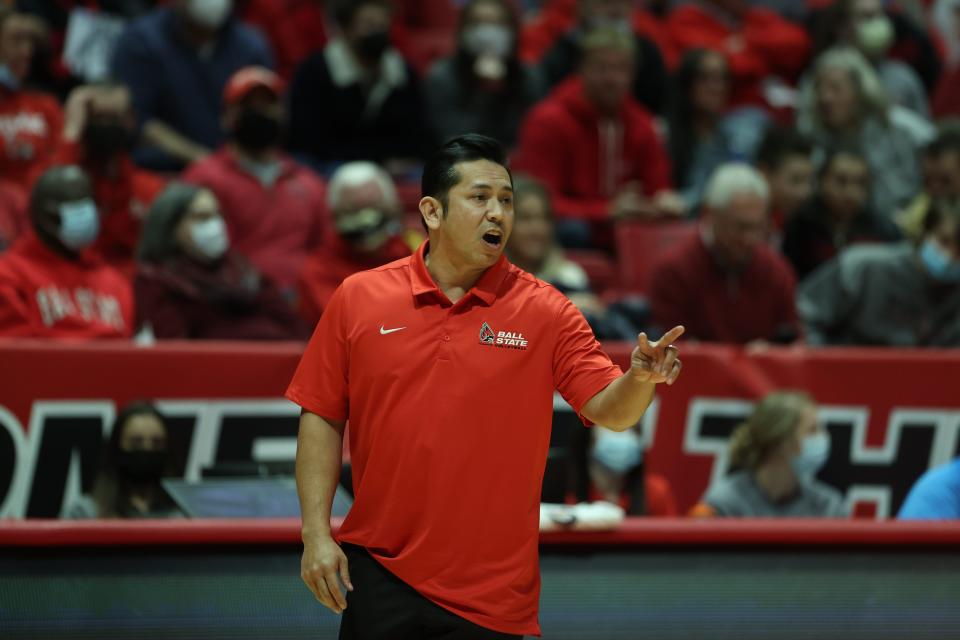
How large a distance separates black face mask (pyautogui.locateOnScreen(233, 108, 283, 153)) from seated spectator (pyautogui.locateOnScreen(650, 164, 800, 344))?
7.01 ft

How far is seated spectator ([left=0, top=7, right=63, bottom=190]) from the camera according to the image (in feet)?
24.9

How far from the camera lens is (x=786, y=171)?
8.26 metres

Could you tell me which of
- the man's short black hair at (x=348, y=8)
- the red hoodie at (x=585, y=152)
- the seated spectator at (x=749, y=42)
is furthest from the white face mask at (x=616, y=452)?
the seated spectator at (x=749, y=42)

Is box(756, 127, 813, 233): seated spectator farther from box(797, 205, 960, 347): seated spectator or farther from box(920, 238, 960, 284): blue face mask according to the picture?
box(920, 238, 960, 284): blue face mask

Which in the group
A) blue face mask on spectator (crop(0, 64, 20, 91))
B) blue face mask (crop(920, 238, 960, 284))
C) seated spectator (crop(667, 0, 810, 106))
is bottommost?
blue face mask (crop(920, 238, 960, 284))

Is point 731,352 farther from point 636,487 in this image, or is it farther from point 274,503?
point 274,503

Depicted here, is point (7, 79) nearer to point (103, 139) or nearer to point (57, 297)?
point (103, 139)

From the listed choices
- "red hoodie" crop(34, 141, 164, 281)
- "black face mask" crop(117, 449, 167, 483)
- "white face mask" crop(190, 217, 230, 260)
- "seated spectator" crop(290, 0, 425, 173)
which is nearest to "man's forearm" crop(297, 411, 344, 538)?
"black face mask" crop(117, 449, 167, 483)

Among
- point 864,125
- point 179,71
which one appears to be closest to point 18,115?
point 179,71

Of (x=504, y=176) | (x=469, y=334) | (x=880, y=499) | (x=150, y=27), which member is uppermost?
(x=150, y=27)

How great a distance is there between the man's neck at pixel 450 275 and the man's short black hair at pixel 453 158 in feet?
0.48

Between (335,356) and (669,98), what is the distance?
6.26 meters

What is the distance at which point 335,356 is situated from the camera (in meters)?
3.20

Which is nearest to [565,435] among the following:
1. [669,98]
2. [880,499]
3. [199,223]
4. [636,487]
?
[636,487]
